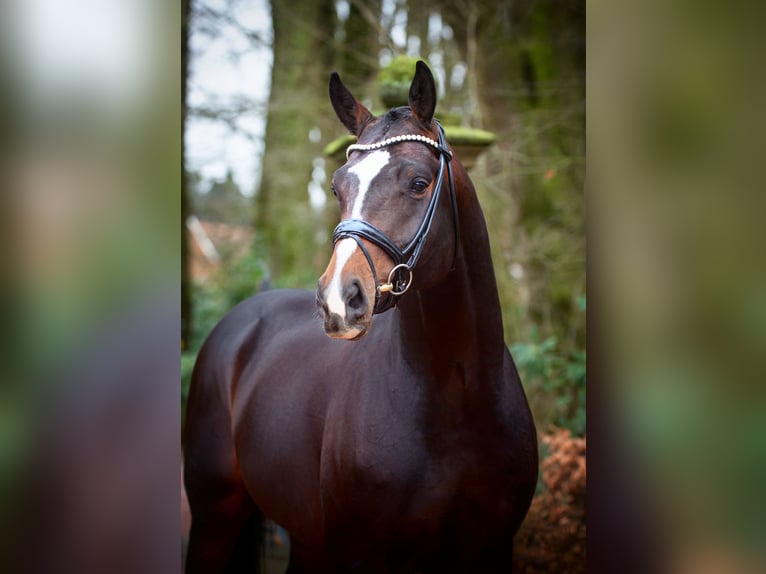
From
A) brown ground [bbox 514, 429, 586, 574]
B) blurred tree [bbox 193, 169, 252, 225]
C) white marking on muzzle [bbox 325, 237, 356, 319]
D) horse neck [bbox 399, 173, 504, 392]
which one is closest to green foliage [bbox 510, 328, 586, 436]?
brown ground [bbox 514, 429, 586, 574]

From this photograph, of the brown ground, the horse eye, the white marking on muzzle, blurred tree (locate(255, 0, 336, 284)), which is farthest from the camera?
blurred tree (locate(255, 0, 336, 284))

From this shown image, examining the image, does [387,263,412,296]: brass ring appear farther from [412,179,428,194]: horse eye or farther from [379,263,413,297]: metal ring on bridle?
[412,179,428,194]: horse eye

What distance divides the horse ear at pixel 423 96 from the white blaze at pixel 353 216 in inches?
9.6

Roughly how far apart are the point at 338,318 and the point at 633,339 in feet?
2.85

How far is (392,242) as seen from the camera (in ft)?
7.02

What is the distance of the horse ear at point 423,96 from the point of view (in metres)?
2.32

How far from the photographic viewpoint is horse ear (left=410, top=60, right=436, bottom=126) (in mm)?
2322

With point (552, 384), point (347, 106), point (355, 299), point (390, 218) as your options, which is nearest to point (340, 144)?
point (347, 106)

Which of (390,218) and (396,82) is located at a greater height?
(396,82)

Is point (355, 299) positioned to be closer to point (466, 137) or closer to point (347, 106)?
point (347, 106)

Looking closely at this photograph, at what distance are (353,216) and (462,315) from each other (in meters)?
0.57

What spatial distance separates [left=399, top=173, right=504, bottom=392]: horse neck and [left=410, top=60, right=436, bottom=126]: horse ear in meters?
0.23

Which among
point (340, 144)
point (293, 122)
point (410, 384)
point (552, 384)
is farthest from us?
point (293, 122)

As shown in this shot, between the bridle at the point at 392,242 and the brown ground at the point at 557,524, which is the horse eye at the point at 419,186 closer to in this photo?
the bridle at the point at 392,242
